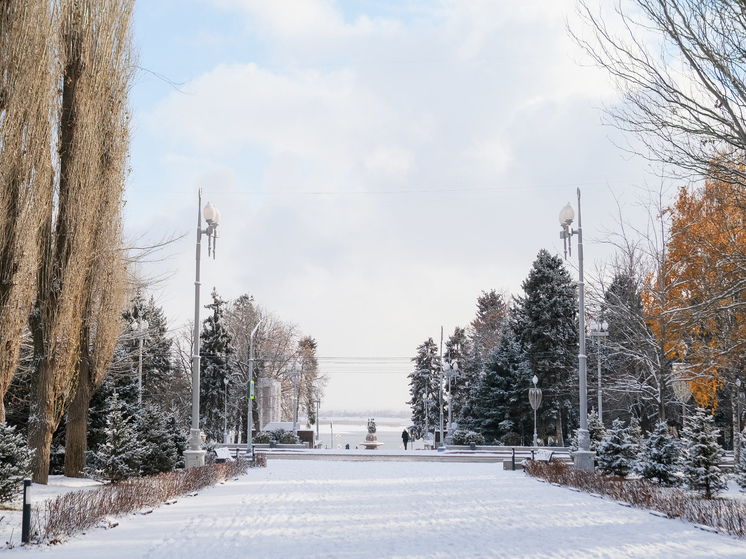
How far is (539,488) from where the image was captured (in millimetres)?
19141

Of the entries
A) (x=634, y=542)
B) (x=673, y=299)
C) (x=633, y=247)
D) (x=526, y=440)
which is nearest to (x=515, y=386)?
(x=526, y=440)

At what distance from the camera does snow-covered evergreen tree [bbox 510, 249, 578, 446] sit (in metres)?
50.5

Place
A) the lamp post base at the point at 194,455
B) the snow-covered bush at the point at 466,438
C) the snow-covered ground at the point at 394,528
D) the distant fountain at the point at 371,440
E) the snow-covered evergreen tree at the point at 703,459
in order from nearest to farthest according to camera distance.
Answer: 1. the snow-covered ground at the point at 394,528
2. the snow-covered evergreen tree at the point at 703,459
3. the lamp post base at the point at 194,455
4. the snow-covered bush at the point at 466,438
5. the distant fountain at the point at 371,440

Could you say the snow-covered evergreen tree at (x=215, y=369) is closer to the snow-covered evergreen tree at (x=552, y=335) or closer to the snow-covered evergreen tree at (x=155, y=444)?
the snow-covered evergreen tree at (x=552, y=335)

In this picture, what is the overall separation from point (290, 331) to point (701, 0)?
60.2 m

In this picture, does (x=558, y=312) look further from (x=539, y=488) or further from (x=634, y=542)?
(x=634, y=542)

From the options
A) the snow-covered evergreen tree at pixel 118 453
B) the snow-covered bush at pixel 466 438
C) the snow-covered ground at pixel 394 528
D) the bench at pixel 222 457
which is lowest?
the snow-covered bush at pixel 466 438

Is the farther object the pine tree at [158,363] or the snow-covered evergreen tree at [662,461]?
the pine tree at [158,363]

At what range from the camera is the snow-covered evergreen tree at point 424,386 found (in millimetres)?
73625

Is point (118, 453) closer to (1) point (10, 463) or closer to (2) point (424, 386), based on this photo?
(1) point (10, 463)

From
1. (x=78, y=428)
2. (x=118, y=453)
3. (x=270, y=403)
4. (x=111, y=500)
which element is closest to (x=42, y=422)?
(x=118, y=453)

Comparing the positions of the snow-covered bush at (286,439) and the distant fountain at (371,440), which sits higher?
the snow-covered bush at (286,439)

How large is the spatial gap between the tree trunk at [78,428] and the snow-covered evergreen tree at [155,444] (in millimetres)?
1586

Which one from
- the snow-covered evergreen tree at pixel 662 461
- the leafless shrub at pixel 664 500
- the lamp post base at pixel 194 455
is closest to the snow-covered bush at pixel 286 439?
the lamp post base at pixel 194 455
